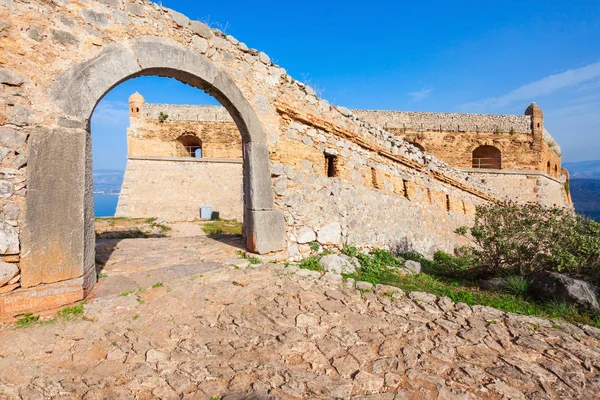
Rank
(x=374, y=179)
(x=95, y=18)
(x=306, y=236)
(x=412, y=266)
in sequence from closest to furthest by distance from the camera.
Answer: (x=95, y=18) < (x=306, y=236) < (x=412, y=266) < (x=374, y=179)

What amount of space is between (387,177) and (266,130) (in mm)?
3884

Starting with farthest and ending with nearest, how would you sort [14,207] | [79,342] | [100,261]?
1. [100,261]
2. [14,207]
3. [79,342]

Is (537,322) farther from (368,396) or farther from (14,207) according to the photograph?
(14,207)

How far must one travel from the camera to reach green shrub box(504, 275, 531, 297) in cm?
458

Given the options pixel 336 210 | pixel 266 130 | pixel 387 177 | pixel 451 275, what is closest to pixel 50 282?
pixel 266 130

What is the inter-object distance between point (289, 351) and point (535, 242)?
4931 millimetres

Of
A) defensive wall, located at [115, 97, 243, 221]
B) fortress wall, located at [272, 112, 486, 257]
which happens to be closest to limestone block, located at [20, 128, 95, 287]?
fortress wall, located at [272, 112, 486, 257]

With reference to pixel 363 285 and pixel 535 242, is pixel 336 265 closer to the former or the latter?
pixel 363 285

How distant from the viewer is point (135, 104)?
1584 cm

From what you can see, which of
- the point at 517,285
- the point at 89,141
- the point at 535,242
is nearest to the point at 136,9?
the point at 89,141

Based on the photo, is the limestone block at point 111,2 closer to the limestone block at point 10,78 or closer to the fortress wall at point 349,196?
the limestone block at point 10,78

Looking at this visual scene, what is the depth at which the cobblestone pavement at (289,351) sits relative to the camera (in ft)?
7.23

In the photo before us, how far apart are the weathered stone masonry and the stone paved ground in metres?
0.82

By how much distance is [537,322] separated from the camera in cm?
334
